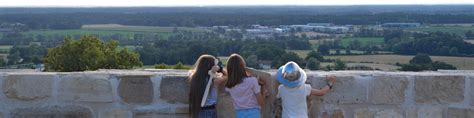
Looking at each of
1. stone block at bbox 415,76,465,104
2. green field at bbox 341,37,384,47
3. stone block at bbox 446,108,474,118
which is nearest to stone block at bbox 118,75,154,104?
stone block at bbox 415,76,465,104

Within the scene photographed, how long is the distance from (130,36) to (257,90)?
51965 mm

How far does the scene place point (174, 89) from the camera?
151 inches

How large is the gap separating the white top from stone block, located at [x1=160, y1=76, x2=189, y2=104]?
0.50 meters

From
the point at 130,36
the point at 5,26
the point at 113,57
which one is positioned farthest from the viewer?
the point at 5,26

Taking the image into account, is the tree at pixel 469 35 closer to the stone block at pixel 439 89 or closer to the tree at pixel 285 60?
the tree at pixel 285 60

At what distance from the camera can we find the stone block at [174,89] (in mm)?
3814

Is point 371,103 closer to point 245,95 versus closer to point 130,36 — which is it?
point 245,95

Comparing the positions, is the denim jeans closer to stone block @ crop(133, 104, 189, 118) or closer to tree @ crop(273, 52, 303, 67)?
stone block @ crop(133, 104, 189, 118)

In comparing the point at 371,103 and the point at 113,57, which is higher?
the point at 371,103

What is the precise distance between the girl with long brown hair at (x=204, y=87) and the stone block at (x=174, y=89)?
1.9 inches

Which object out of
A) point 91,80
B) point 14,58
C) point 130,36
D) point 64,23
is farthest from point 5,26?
point 91,80

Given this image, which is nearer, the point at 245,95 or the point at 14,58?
the point at 245,95

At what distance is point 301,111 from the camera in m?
3.79

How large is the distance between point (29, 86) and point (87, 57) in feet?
67.2
